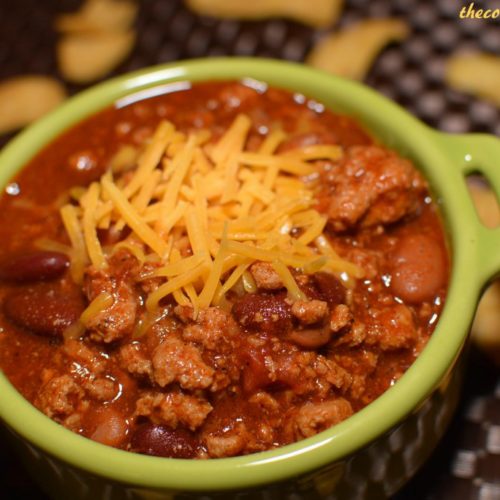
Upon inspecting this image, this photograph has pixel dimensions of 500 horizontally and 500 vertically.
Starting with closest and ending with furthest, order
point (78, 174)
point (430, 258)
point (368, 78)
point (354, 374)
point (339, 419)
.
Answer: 1. point (339, 419)
2. point (354, 374)
3. point (430, 258)
4. point (78, 174)
5. point (368, 78)

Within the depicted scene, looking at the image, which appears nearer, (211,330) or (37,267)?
(211,330)

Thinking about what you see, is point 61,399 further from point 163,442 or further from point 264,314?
point 264,314

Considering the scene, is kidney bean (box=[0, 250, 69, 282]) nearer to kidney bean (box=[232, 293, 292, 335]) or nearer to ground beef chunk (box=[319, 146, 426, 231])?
kidney bean (box=[232, 293, 292, 335])

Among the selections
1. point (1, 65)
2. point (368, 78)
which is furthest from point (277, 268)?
point (1, 65)

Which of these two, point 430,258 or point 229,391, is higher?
point 430,258

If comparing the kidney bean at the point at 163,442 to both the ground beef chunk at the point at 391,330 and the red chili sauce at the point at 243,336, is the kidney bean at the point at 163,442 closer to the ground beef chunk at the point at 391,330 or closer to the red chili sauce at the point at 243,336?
the red chili sauce at the point at 243,336

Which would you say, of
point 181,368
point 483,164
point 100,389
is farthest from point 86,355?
point 483,164

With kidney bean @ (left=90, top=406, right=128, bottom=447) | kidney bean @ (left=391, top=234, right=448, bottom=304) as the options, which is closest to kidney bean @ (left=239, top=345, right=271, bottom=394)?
kidney bean @ (left=90, top=406, right=128, bottom=447)

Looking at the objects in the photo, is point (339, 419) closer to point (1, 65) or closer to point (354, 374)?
point (354, 374)
